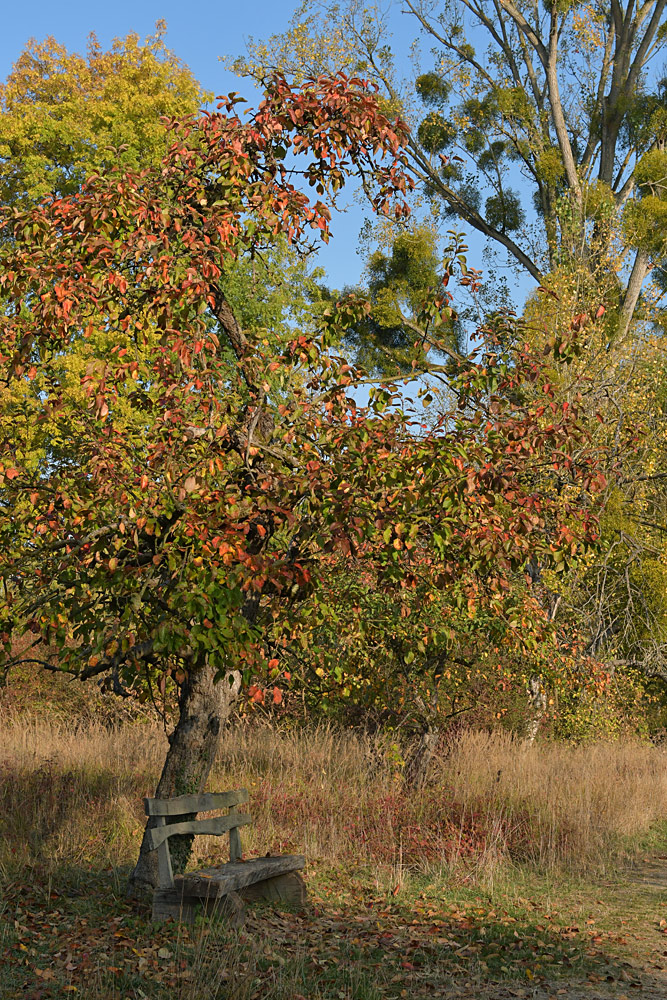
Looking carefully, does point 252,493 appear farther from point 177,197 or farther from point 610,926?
point 610,926

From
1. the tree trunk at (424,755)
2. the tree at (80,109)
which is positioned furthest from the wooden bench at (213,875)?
the tree at (80,109)

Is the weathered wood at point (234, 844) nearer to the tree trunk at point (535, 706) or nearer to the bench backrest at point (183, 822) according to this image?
the bench backrest at point (183, 822)

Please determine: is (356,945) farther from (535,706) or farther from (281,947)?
(535,706)

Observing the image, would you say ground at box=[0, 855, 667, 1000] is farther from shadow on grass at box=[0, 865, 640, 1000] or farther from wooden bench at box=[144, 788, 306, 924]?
wooden bench at box=[144, 788, 306, 924]

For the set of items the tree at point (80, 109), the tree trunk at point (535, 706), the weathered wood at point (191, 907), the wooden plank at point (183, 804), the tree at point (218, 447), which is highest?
the tree at point (80, 109)

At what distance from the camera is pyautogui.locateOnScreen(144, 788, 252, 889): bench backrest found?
6.61m

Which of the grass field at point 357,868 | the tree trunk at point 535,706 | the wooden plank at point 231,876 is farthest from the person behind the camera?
the tree trunk at point 535,706

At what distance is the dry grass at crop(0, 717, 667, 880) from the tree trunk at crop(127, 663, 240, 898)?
1.17 m

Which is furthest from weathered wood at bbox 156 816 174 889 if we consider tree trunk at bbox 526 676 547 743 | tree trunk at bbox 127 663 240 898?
tree trunk at bbox 526 676 547 743

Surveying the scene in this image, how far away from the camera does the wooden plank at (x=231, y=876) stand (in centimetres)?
637

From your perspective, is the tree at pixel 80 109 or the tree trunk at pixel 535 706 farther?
the tree at pixel 80 109

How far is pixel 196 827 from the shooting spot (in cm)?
696

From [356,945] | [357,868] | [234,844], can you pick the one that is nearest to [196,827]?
[234,844]

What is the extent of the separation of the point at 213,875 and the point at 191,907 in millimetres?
251
